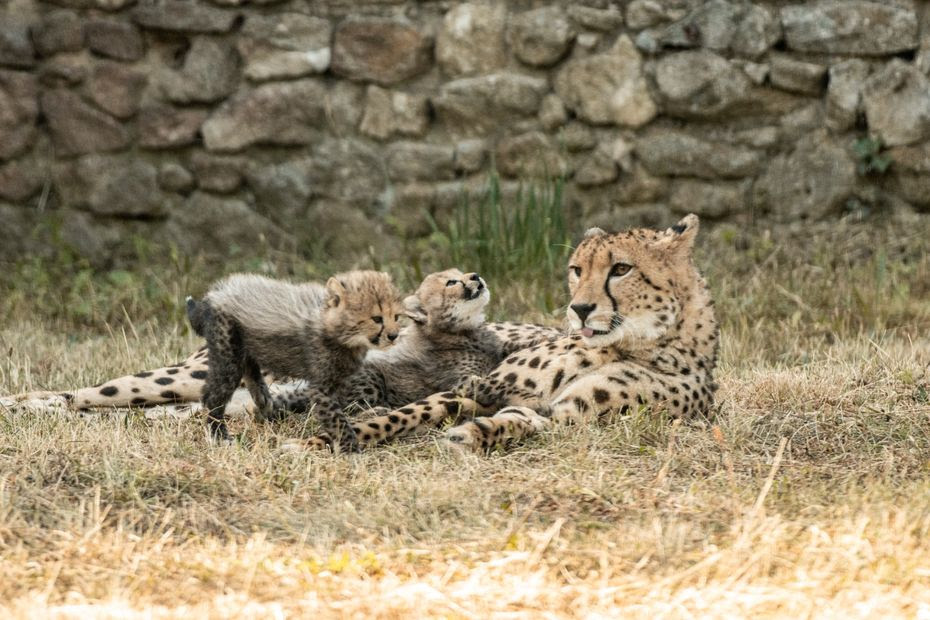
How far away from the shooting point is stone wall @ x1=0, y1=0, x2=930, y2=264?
5.65 metres

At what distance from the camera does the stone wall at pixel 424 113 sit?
Result: 5648 mm

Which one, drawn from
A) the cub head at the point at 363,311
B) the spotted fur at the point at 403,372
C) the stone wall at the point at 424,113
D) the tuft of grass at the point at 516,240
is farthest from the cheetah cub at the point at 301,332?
the stone wall at the point at 424,113

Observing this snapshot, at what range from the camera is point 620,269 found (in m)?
3.58

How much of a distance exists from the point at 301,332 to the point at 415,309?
570 mm

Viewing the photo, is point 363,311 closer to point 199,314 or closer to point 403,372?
point 199,314

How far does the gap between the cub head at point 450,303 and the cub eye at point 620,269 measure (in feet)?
1.76

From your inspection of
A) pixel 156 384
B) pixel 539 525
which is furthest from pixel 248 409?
pixel 539 525

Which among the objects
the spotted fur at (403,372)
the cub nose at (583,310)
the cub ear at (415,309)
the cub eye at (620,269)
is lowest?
the spotted fur at (403,372)

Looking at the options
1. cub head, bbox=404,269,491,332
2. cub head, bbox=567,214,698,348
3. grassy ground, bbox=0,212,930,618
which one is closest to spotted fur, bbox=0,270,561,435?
cub head, bbox=404,269,491,332

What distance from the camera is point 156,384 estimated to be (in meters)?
4.11

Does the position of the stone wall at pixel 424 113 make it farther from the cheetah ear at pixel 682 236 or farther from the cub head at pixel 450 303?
the cheetah ear at pixel 682 236

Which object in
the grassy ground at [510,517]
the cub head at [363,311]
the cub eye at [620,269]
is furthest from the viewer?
the cub eye at [620,269]

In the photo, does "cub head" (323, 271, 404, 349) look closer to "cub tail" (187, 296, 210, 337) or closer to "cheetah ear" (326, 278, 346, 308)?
"cheetah ear" (326, 278, 346, 308)

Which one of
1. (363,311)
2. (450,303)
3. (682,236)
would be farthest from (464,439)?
(682,236)
